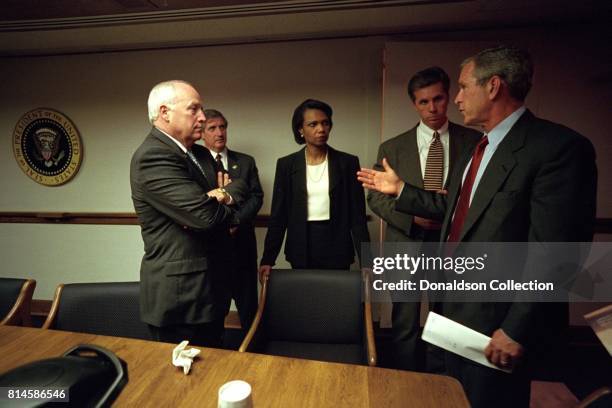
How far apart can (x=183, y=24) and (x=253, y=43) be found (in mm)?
635

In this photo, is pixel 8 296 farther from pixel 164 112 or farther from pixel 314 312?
pixel 314 312

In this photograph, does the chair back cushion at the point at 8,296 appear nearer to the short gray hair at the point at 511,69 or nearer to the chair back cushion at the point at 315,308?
the chair back cushion at the point at 315,308

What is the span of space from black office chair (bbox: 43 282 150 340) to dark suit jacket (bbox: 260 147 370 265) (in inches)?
35.2

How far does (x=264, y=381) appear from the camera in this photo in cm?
97

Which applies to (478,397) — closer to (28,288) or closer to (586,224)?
(586,224)

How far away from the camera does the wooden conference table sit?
2.92ft

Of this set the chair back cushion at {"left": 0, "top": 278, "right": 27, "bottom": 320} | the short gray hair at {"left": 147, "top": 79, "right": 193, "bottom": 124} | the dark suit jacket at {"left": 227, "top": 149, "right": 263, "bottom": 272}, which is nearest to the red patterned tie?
the short gray hair at {"left": 147, "top": 79, "right": 193, "bottom": 124}

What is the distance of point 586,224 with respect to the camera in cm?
109

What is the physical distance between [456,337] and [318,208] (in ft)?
4.28

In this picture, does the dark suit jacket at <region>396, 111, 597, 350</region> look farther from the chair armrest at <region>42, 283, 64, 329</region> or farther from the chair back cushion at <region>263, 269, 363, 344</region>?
the chair armrest at <region>42, 283, 64, 329</region>

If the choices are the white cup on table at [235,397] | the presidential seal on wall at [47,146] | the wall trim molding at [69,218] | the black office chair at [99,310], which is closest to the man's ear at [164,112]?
the black office chair at [99,310]

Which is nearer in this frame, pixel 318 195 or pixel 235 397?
pixel 235 397

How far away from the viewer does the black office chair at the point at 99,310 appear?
1.51 meters

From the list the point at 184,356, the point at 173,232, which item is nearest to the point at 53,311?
the point at 173,232
